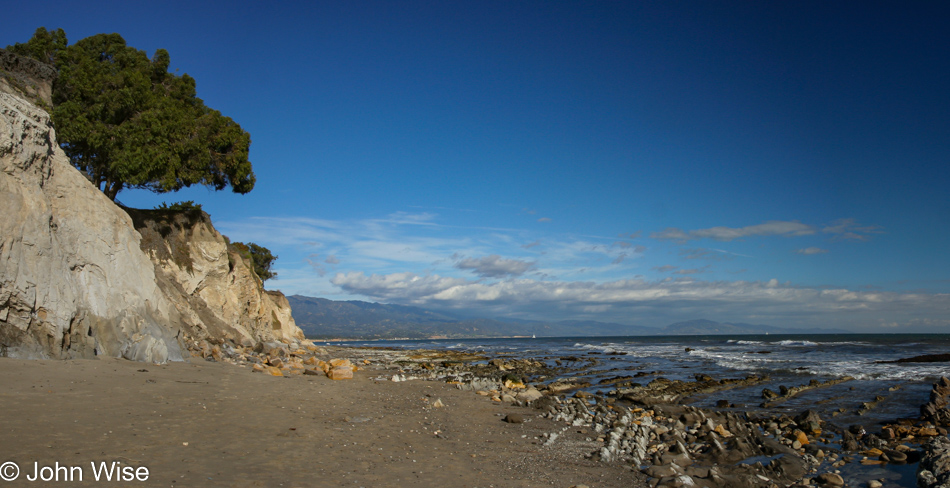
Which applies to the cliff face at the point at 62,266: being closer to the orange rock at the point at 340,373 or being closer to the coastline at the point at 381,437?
the coastline at the point at 381,437

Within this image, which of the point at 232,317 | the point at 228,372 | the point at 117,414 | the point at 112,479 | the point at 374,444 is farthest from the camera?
the point at 232,317

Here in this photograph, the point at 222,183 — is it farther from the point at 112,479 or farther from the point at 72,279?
the point at 112,479

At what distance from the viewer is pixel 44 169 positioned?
1403 centimetres

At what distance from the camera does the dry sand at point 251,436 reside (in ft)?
20.5

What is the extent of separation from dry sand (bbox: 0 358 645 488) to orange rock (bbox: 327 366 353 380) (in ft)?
17.5

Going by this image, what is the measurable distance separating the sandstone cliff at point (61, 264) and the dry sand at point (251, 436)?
1.34 meters

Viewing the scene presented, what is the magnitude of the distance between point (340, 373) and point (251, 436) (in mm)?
11142

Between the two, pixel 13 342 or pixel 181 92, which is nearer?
pixel 13 342

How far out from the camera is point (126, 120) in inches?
888

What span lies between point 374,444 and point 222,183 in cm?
2513

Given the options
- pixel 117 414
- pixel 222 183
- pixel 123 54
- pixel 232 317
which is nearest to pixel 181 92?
pixel 123 54

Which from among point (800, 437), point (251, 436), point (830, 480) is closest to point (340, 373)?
point (251, 436)

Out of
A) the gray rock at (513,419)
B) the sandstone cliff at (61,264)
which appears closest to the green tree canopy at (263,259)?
the sandstone cliff at (61,264)

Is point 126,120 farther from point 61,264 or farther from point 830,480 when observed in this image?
point 830,480
